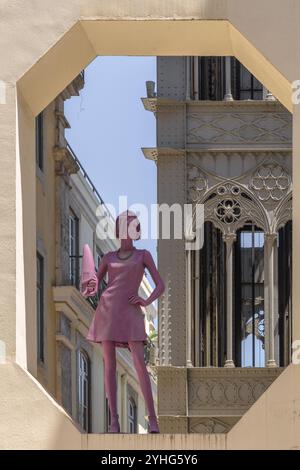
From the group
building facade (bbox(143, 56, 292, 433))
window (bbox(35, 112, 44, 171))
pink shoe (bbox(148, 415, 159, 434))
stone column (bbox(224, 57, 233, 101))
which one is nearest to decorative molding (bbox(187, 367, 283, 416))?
building facade (bbox(143, 56, 292, 433))

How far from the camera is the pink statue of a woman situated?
62.6 ft

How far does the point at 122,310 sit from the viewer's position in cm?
1912

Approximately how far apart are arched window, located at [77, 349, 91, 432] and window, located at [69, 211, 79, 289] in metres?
1.56

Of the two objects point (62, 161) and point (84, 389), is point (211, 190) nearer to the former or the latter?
point (62, 161)

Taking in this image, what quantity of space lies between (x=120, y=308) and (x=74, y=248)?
20727 mm

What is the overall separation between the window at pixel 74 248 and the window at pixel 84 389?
1.56 m

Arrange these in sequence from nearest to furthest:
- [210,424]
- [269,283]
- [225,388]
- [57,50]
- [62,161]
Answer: [57,50], [210,424], [225,388], [269,283], [62,161]

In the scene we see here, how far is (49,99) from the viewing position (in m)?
19.4

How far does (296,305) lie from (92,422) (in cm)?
2219

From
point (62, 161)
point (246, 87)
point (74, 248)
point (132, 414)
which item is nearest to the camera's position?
point (246, 87)

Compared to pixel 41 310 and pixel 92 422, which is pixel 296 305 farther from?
pixel 92 422

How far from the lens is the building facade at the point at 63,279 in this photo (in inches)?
1394

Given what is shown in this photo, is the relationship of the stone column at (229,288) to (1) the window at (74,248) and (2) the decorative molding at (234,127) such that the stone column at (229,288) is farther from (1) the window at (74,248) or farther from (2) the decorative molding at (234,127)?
(1) the window at (74,248)

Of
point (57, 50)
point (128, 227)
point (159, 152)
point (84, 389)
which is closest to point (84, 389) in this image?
point (84, 389)
